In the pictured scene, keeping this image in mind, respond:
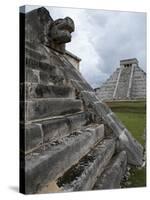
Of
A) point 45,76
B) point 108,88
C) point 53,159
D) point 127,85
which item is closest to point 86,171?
point 53,159

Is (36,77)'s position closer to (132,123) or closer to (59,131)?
(59,131)

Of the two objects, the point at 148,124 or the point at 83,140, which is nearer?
the point at 83,140

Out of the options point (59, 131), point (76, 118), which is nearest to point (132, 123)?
point (76, 118)

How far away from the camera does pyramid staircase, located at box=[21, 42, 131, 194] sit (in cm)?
324

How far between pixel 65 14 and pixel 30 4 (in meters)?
0.43

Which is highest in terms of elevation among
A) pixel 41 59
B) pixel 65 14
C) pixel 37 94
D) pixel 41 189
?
pixel 65 14

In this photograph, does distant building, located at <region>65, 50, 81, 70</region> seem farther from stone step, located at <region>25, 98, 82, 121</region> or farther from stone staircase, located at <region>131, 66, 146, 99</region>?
stone staircase, located at <region>131, 66, 146, 99</region>

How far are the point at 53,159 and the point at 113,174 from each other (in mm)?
995

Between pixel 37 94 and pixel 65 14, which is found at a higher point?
pixel 65 14

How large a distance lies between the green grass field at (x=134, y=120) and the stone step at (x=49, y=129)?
2.87 ft

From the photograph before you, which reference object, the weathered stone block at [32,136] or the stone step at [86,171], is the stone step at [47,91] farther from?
the stone step at [86,171]

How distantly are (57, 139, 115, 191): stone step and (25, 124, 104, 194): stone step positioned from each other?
60mm

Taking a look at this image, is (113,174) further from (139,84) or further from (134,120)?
(139,84)

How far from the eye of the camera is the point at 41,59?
3.89 meters
